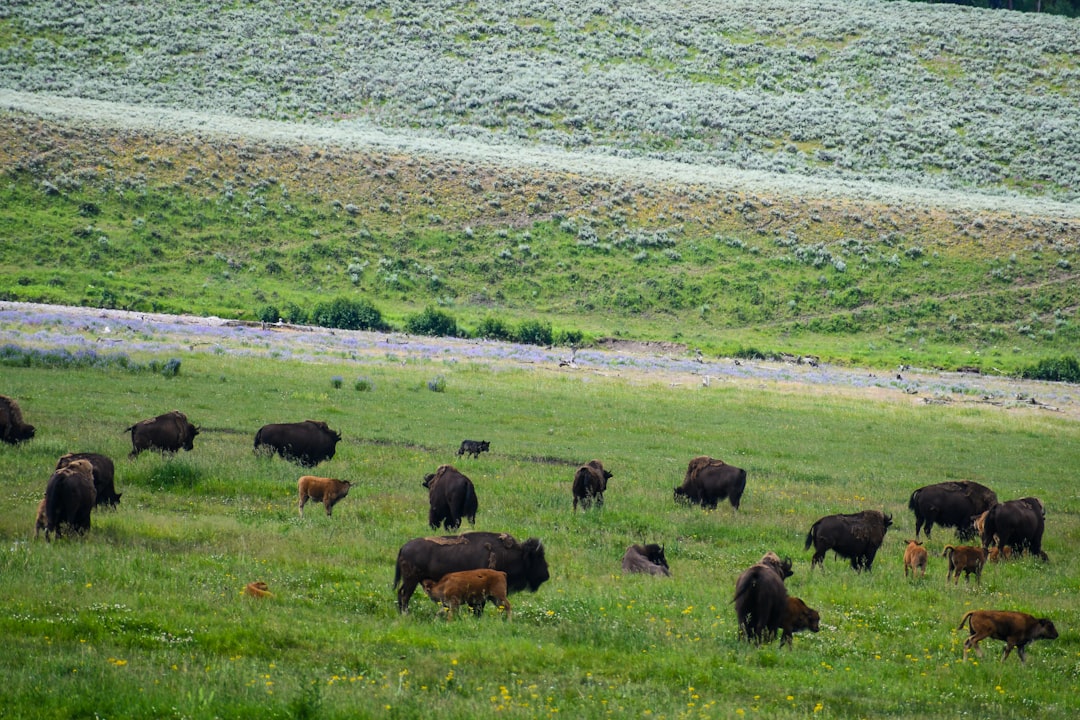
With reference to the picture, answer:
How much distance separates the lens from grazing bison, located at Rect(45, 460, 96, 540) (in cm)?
1395

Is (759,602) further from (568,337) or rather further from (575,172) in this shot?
(575,172)

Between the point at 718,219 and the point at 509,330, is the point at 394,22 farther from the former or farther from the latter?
the point at 509,330

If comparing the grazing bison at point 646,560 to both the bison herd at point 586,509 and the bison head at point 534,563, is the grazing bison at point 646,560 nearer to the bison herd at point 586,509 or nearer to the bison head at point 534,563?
the bison herd at point 586,509

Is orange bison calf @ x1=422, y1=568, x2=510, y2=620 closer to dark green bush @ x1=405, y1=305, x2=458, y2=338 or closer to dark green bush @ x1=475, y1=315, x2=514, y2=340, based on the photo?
dark green bush @ x1=405, y1=305, x2=458, y2=338

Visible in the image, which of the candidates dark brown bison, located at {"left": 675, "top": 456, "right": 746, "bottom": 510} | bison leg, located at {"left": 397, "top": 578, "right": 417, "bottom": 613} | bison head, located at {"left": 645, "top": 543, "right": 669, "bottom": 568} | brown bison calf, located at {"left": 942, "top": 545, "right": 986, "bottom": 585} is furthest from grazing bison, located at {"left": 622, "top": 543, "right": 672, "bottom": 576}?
dark brown bison, located at {"left": 675, "top": 456, "right": 746, "bottom": 510}

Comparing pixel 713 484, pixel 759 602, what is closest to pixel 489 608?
pixel 759 602

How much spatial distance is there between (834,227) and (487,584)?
227ft

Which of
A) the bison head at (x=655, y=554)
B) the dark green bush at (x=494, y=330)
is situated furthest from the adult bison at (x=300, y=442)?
the dark green bush at (x=494, y=330)

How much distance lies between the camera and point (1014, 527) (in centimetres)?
1822

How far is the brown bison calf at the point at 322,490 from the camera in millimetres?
17438

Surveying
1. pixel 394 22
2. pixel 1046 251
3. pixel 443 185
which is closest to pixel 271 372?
pixel 443 185

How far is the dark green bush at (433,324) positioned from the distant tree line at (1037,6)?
9956 centimetres

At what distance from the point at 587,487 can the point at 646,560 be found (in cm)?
411

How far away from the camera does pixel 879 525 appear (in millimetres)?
16938
